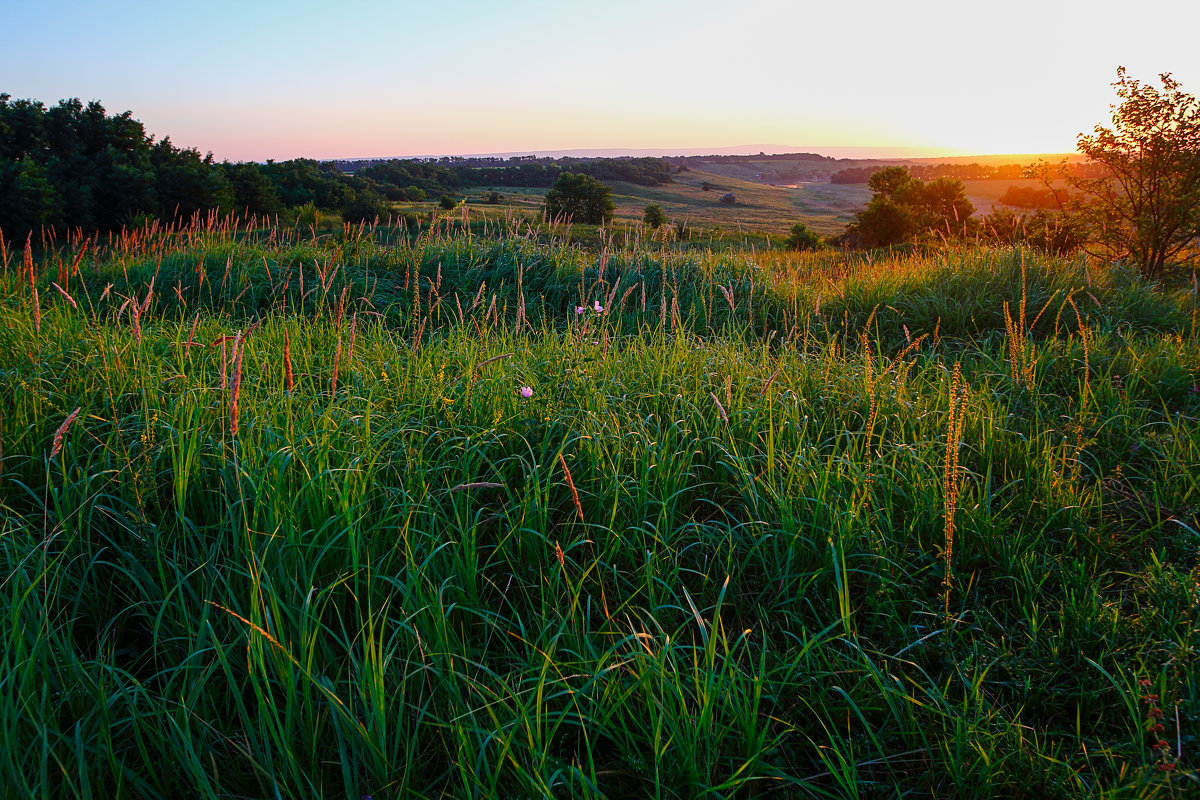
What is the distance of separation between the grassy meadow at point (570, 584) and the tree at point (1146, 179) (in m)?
6.92

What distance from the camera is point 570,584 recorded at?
76.5 inches

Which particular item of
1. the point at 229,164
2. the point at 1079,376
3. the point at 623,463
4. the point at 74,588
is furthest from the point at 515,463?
the point at 229,164

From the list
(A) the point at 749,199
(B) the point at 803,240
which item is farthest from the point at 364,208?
(A) the point at 749,199

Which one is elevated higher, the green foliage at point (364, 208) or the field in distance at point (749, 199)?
the field in distance at point (749, 199)

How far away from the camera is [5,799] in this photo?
1.33m

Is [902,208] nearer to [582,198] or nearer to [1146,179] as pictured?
[582,198]

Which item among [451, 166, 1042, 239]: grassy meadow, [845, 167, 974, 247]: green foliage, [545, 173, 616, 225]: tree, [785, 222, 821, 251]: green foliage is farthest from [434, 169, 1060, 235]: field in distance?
[785, 222, 821, 251]: green foliage

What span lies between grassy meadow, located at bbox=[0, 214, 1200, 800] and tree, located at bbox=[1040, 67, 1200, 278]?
6.92 metres

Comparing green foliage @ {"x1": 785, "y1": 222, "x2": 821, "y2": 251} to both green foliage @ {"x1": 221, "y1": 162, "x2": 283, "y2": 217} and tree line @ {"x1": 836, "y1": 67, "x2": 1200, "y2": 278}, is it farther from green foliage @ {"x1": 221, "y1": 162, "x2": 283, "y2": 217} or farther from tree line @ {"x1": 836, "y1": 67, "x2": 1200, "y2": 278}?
green foliage @ {"x1": 221, "y1": 162, "x2": 283, "y2": 217}

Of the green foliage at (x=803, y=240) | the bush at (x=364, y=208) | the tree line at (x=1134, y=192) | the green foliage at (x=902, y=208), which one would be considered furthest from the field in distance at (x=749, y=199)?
the tree line at (x=1134, y=192)

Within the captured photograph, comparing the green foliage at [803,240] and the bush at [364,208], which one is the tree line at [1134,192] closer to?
the green foliage at [803,240]

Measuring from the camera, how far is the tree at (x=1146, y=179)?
346 inches

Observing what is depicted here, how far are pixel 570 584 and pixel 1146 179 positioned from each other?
1136cm

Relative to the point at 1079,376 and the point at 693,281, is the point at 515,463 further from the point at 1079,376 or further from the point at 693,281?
the point at 693,281
